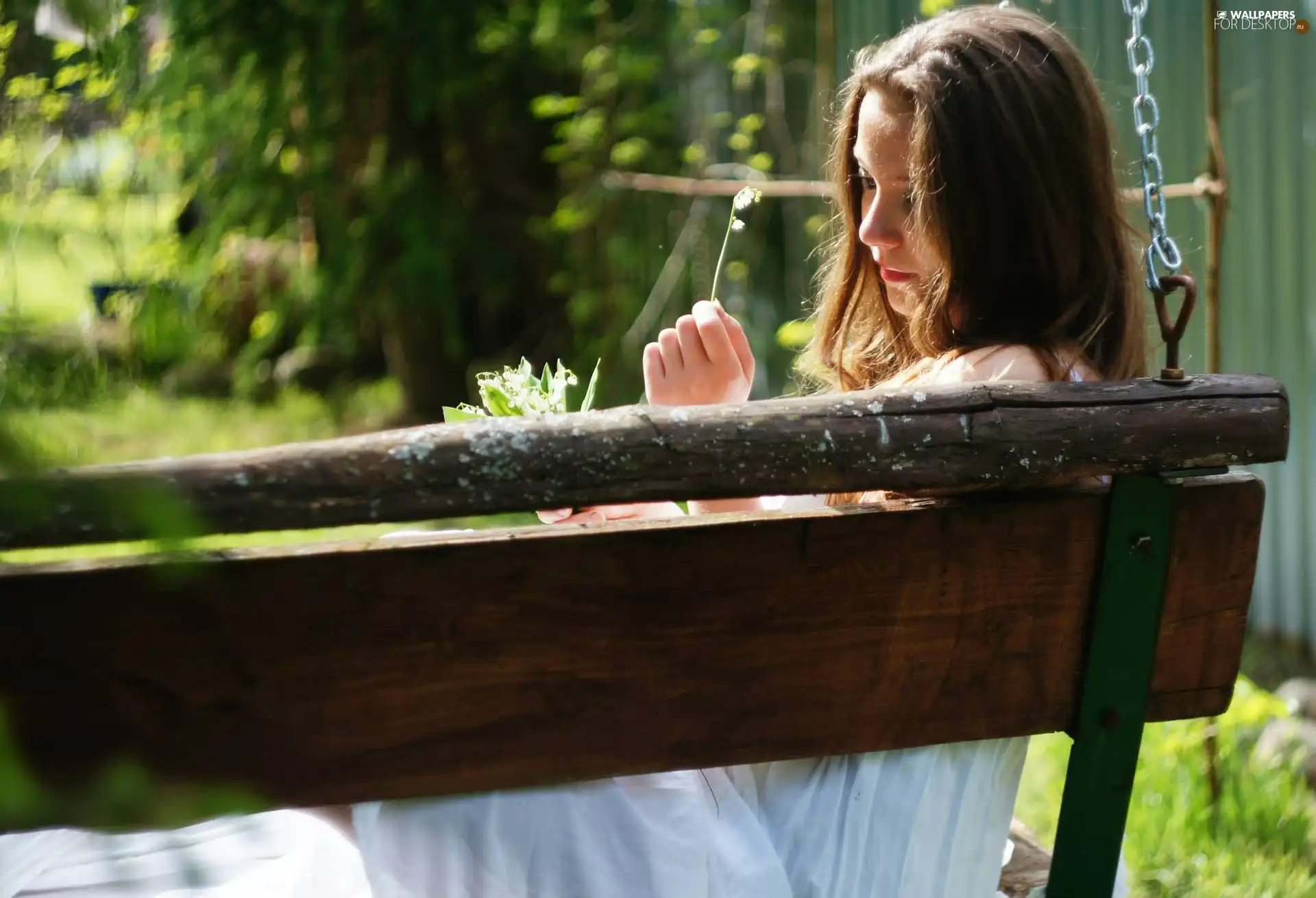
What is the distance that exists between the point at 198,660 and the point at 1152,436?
846 millimetres

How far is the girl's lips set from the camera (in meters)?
1.84

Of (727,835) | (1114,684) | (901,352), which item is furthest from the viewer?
(901,352)

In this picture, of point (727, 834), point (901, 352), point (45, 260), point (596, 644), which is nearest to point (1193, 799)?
point (901, 352)

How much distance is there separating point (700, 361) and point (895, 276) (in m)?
0.31

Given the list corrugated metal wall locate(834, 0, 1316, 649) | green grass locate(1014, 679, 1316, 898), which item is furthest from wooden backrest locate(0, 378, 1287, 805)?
corrugated metal wall locate(834, 0, 1316, 649)

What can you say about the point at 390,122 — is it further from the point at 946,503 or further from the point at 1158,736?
the point at 946,503

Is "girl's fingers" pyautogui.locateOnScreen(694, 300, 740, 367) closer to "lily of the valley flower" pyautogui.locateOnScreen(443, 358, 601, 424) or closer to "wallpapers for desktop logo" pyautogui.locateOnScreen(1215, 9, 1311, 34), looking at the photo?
"lily of the valley flower" pyautogui.locateOnScreen(443, 358, 601, 424)

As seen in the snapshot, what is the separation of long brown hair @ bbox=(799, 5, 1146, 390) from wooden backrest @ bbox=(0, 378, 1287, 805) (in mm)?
435

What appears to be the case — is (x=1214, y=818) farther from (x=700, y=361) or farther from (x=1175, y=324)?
(x=1175, y=324)

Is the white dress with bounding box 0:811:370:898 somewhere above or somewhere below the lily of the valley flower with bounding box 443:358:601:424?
below

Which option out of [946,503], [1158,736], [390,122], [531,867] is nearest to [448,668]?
[531,867]

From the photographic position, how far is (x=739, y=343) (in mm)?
1810

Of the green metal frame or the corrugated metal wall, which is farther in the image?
the corrugated metal wall

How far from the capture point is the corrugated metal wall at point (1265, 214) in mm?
3553
